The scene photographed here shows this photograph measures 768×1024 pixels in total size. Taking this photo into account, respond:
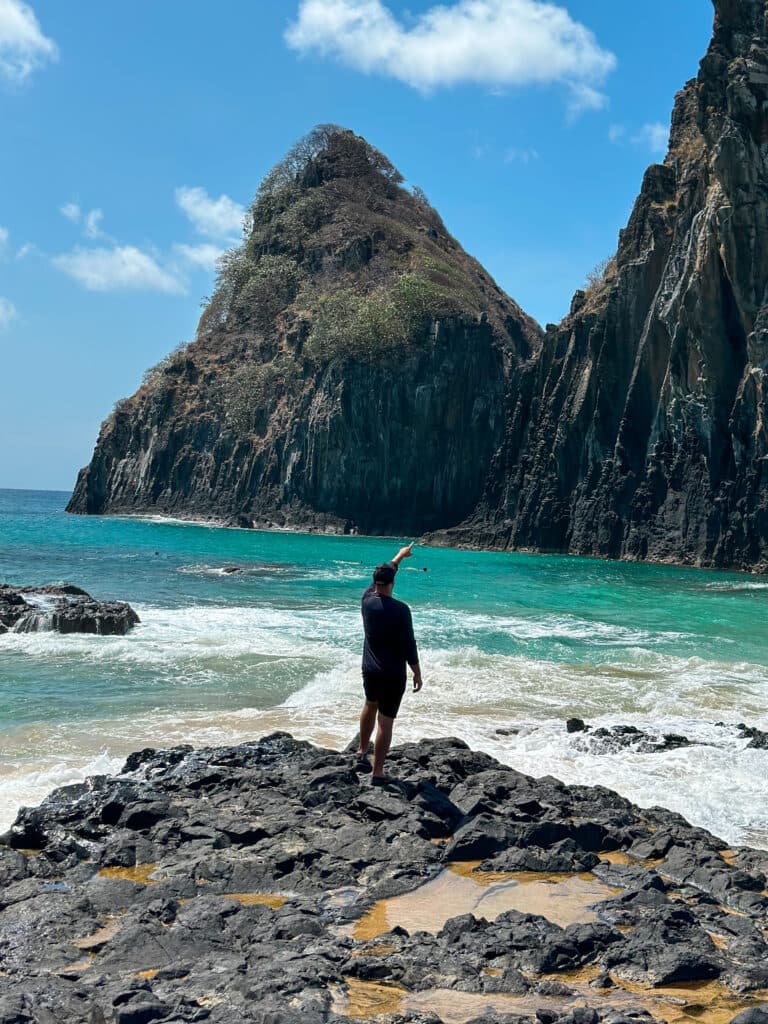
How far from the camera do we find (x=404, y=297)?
8525 cm

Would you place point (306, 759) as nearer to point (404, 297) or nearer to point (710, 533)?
point (710, 533)

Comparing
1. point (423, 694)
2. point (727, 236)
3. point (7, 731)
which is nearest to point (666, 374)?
point (727, 236)

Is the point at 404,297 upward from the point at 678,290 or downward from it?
upward

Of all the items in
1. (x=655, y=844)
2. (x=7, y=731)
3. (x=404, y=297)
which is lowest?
(x=7, y=731)

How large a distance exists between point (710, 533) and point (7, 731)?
151 feet

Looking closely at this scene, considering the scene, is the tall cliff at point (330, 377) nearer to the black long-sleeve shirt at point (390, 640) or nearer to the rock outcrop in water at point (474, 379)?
the rock outcrop in water at point (474, 379)

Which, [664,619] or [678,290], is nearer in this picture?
[664,619]

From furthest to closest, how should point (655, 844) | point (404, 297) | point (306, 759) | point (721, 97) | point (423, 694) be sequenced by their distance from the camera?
point (404, 297) → point (721, 97) → point (423, 694) → point (306, 759) → point (655, 844)

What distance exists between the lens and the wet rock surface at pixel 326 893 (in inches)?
192

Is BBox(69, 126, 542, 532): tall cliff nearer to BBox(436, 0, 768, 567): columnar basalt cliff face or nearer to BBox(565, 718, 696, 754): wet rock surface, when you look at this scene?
BBox(436, 0, 768, 567): columnar basalt cliff face

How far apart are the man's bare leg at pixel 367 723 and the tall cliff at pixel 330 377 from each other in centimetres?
6973

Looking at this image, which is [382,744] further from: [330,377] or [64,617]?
[330,377]

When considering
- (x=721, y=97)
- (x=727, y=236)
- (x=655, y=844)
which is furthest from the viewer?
(x=721, y=97)

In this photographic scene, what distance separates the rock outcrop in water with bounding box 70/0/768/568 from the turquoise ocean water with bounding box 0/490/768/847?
16.4m
